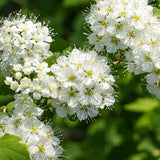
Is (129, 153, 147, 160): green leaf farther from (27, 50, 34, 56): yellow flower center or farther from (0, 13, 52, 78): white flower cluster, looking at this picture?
(27, 50, 34, 56): yellow flower center

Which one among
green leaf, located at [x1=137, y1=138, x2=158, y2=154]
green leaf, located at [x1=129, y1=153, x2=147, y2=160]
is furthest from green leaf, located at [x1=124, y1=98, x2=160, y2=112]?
green leaf, located at [x1=129, y1=153, x2=147, y2=160]

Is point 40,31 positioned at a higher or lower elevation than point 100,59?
higher

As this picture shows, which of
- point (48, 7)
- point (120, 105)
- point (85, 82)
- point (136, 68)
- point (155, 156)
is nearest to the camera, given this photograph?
point (85, 82)

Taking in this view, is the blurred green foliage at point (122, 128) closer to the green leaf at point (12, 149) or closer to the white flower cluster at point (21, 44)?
the white flower cluster at point (21, 44)

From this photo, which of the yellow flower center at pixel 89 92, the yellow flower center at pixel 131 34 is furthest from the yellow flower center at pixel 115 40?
the yellow flower center at pixel 89 92

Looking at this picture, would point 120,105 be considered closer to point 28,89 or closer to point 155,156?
point 155,156

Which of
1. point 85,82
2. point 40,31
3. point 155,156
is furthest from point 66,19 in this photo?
point 85,82
